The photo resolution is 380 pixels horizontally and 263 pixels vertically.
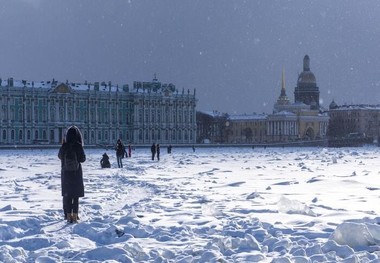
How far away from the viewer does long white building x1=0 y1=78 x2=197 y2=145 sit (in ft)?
269

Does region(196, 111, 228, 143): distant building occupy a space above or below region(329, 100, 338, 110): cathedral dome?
below

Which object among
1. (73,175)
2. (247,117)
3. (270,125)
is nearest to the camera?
(73,175)

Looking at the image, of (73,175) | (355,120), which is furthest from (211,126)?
(73,175)

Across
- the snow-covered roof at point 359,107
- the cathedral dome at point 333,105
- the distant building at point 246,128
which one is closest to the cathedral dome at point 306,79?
the snow-covered roof at point 359,107

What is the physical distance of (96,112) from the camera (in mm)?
89500

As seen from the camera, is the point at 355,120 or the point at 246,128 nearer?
the point at 246,128

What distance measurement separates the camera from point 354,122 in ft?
478

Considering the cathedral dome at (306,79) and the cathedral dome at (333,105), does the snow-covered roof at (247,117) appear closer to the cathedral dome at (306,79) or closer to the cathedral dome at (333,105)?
the cathedral dome at (306,79)

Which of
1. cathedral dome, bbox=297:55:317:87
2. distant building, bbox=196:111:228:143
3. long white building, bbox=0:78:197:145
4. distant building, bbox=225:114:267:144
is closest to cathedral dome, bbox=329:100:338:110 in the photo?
cathedral dome, bbox=297:55:317:87

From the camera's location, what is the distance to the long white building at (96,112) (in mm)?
82125

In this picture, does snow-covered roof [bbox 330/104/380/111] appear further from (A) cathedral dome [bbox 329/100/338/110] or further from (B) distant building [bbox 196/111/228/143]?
(B) distant building [bbox 196/111/228/143]

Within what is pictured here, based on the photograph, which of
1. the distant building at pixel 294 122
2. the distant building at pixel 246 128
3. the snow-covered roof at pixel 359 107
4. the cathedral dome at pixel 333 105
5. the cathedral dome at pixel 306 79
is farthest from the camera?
the cathedral dome at pixel 333 105

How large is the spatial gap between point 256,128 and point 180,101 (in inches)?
1320

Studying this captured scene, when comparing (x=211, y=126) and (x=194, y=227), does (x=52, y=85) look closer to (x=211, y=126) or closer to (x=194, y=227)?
(x=211, y=126)
